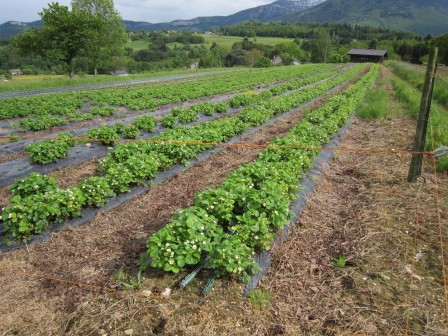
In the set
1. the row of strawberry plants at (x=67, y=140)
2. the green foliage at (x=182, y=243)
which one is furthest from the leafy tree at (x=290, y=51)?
the green foliage at (x=182, y=243)

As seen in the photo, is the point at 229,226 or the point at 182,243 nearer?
the point at 182,243

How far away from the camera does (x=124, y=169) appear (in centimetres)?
663

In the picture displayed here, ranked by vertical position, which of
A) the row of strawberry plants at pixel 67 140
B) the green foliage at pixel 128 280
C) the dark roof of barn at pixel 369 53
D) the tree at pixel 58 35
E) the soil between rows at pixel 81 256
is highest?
the tree at pixel 58 35

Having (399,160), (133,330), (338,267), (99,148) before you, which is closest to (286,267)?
(338,267)

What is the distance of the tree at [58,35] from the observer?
3597cm

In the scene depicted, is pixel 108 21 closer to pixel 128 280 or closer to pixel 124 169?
pixel 124 169

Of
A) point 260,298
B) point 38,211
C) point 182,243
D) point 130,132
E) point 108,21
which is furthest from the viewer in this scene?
point 108,21

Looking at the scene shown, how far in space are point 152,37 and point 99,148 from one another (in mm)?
137055

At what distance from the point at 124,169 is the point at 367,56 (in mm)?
90917

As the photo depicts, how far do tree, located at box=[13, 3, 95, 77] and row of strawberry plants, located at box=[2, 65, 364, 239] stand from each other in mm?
33353

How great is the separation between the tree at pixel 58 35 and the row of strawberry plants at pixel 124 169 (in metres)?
33.4

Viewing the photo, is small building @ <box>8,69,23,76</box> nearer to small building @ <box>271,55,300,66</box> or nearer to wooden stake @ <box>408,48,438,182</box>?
small building @ <box>271,55,300,66</box>

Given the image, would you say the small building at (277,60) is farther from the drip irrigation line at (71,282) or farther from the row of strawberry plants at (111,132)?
the drip irrigation line at (71,282)

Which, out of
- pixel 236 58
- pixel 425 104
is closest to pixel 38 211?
pixel 425 104
